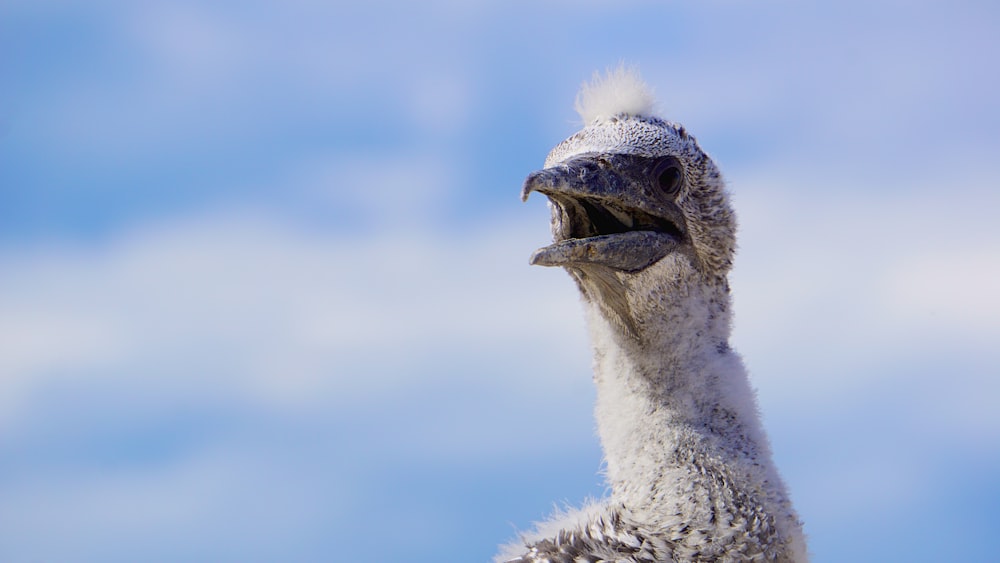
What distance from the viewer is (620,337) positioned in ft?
19.5

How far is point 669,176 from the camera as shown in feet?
19.7

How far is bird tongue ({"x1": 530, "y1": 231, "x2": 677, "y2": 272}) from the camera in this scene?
534 cm

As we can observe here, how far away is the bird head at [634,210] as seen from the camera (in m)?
5.59

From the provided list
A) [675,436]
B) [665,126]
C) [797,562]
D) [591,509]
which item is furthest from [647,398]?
[665,126]

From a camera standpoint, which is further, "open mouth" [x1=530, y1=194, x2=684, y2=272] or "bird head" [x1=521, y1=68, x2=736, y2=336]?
"bird head" [x1=521, y1=68, x2=736, y2=336]

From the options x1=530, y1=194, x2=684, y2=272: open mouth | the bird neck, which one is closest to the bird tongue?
x1=530, y1=194, x2=684, y2=272: open mouth

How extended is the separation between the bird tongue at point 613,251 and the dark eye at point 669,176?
0.90 feet

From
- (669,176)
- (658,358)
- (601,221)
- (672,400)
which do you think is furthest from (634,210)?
(672,400)

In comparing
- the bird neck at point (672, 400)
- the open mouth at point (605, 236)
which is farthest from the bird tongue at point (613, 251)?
the bird neck at point (672, 400)

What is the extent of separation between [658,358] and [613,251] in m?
0.65

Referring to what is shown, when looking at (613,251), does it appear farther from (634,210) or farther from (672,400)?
(672,400)

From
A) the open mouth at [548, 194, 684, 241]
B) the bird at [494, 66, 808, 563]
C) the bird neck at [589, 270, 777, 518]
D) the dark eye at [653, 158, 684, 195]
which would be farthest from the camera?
the dark eye at [653, 158, 684, 195]

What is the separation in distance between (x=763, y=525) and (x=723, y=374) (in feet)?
2.68

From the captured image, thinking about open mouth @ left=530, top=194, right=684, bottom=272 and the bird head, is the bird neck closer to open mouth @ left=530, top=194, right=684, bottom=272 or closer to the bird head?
the bird head
